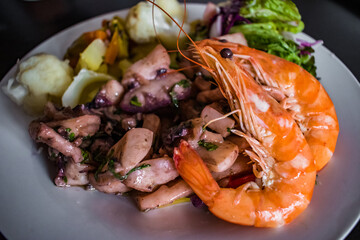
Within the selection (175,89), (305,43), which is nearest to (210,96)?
(175,89)

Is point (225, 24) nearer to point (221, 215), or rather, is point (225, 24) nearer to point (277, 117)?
point (277, 117)

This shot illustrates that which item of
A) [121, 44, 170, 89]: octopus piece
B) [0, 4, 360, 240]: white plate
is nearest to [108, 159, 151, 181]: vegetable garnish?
[0, 4, 360, 240]: white plate

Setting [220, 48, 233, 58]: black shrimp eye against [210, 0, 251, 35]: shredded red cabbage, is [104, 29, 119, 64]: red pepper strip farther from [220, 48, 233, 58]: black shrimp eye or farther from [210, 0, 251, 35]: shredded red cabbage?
[220, 48, 233, 58]: black shrimp eye

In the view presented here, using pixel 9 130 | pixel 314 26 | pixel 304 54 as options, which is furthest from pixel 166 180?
pixel 314 26

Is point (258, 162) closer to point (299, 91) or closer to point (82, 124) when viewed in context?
point (299, 91)

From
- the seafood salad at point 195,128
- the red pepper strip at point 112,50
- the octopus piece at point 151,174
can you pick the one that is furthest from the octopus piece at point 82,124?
the red pepper strip at point 112,50

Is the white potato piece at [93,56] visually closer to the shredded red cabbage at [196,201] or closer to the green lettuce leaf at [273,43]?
the green lettuce leaf at [273,43]
